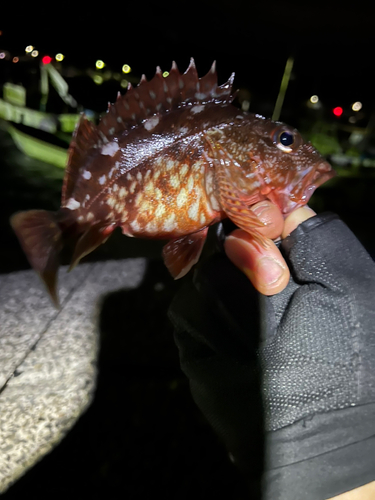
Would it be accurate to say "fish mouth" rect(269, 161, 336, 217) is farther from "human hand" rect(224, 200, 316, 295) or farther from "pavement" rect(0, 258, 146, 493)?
"pavement" rect(0, 258, 146, 493)

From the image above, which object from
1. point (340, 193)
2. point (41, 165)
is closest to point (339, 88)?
point (340, 193)

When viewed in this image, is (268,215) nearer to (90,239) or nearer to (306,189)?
(306,189)

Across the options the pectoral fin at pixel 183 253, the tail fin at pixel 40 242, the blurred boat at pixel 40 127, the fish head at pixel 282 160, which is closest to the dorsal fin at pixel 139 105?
the tail fin at pixel 40 242

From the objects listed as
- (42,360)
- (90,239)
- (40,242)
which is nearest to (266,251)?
(90,239)

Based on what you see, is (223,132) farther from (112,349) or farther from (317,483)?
(112,349)

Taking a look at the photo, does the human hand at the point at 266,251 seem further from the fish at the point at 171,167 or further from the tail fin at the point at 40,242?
the tail fin at the point at 40,242

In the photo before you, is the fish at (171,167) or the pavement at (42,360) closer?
the fish at (171,167)
